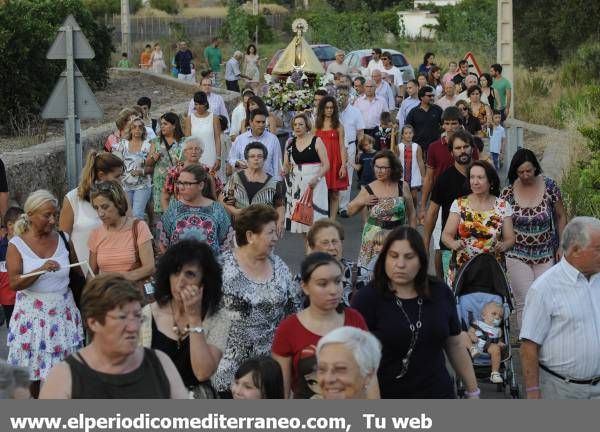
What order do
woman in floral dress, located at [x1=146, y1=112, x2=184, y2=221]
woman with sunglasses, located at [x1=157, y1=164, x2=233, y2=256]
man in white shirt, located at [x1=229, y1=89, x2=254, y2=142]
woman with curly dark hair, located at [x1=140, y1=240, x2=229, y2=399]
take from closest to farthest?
woman with curly dark hair, located at [x1=140, y1=240, x2=229, y2=399] < woman with sunglasses, located at [x1=157, y1=164, x2=233, y2=256] < woman in floral dress, located at [x1=146, y1=112, x2=184, y2=221] < man in white shirt, located at [x1=229, y1=89, x2=254, y2=142]

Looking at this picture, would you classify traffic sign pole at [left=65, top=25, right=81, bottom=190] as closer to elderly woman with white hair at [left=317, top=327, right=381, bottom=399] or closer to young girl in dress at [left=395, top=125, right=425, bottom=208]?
young girl in dress at [left=395, top=125, right=425, bottom=208]

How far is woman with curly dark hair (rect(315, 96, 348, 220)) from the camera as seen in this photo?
Result: 1652cm

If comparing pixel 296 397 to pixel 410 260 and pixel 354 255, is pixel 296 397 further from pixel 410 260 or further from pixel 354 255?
pixel 354 255

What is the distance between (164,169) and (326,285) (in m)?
8.12

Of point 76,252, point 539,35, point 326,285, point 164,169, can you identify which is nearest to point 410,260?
point 326,285

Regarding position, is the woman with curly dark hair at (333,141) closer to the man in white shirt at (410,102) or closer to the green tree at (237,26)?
the man in white shirt at (410,102)

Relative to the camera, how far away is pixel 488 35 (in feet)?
166

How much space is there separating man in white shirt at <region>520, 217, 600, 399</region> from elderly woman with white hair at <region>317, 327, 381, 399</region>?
1826 mm

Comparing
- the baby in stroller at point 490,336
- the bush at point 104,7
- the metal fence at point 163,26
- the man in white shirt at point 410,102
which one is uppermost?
the bush at point 104,7

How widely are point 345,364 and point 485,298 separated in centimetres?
454

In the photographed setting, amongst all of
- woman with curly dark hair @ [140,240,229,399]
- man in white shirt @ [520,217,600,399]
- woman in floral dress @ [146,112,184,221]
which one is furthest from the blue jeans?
man in white shirt @ [520,217,600,399]

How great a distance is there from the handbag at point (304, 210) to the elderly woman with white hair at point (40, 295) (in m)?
6.09

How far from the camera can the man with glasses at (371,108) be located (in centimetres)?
2245

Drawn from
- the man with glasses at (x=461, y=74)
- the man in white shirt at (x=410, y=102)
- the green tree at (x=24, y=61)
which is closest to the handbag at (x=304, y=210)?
the man in white shirt at (x=410, y=102)
